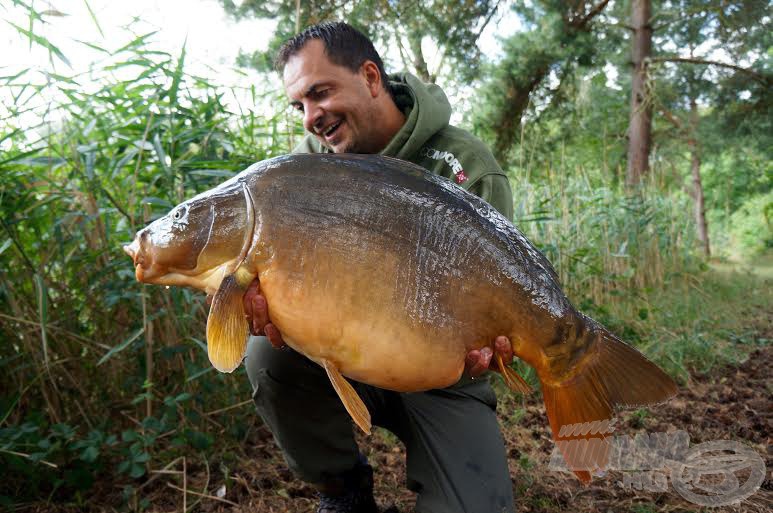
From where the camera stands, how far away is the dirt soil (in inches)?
64.5

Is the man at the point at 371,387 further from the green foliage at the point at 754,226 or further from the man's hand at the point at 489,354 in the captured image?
the green foliage at the point at 754,226

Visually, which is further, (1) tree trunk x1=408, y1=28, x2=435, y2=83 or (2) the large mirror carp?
(1) tree trunk x1=408, y1=28, x2=435, y2=83

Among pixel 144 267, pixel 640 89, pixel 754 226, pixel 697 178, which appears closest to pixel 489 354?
pixel 144 267

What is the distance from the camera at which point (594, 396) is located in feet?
3.92

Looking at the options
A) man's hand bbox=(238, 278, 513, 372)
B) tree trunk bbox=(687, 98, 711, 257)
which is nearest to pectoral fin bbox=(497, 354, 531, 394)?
man's hand bbox=(238, 278, 513, 372)

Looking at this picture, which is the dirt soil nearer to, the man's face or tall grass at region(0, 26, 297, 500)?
tall grass at region(0, 26, 297, 500)

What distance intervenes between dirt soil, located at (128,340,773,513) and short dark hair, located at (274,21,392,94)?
4.41ft

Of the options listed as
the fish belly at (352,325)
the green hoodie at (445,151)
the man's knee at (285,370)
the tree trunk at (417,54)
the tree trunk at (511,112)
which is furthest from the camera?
the tree trunk at (511,112)

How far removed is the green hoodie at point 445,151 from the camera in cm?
171

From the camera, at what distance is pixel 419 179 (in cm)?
123

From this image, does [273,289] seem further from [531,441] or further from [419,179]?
[531,441]

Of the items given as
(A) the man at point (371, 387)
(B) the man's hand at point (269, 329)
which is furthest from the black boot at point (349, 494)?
(B) the man's hand at point (269, 329)

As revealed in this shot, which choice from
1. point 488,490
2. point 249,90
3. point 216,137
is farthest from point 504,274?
point 249,90

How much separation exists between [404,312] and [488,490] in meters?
0.60
